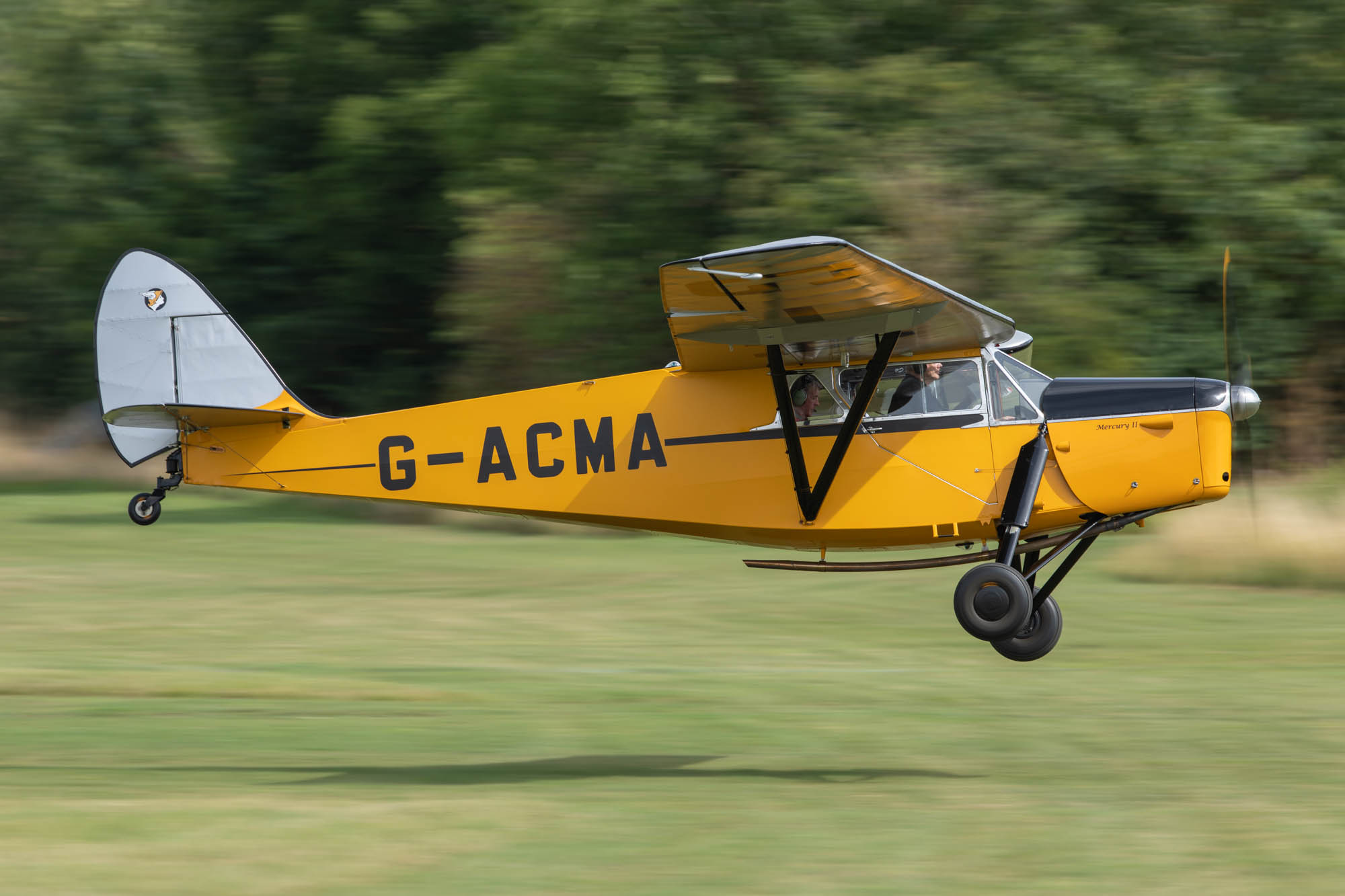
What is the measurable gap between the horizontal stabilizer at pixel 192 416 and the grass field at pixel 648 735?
2.68m

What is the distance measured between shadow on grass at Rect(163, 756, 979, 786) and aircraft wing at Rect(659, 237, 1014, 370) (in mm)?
3247

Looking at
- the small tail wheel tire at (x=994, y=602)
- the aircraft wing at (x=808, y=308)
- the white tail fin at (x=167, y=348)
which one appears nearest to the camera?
the aircraft wing at (x=808, y=308)

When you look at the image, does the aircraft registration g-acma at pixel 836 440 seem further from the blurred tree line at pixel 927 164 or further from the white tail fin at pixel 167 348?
the blurred tree line at pixel 927 164

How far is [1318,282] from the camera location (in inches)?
987

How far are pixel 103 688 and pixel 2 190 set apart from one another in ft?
81.8

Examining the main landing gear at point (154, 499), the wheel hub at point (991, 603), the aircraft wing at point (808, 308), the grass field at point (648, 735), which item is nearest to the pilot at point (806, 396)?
the aircraft wing at point (808, 308)

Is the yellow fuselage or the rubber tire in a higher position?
the yellow fuselage

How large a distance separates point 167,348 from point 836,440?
5876mm

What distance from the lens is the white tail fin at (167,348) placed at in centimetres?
1174

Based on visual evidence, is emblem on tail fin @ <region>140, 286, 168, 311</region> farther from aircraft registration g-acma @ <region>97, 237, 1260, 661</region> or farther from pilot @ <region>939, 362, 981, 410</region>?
pilot @ <region>939, 362, 981, 410</region>

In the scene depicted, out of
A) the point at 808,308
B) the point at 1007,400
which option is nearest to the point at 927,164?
the point at 1007,400

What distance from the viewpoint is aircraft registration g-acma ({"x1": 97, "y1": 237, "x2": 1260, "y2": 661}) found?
29.7 ft

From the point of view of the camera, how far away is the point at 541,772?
35.7ft

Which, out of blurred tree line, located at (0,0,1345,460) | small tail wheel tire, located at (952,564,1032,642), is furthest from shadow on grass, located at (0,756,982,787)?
blurred tree line, located at (0,0,1345,460)
